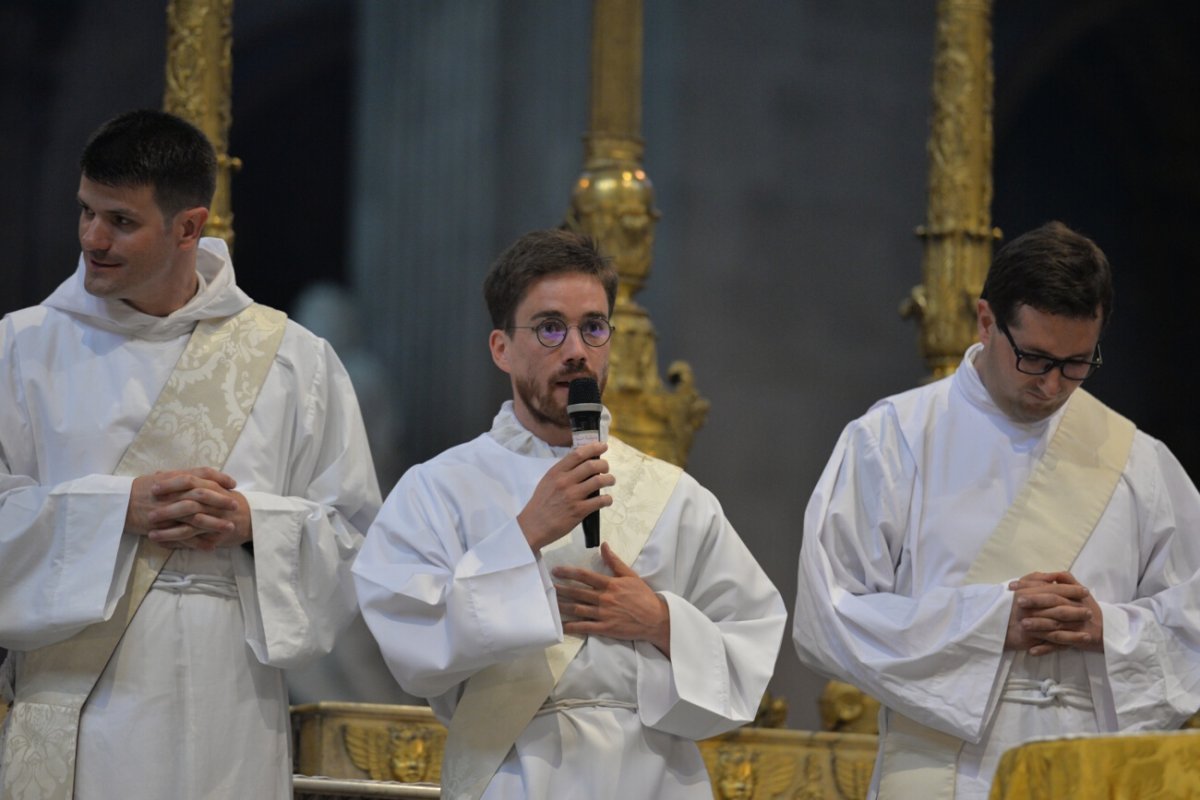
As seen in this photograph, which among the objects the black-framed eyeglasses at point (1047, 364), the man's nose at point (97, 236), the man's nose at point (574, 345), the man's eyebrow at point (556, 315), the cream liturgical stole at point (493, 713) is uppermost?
the man's nose at point (97, 236)

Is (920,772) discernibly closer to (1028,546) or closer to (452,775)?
(1028,546)

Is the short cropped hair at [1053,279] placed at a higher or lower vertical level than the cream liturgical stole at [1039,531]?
higher

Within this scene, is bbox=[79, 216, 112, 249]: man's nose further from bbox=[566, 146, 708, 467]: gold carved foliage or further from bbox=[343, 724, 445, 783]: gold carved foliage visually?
bbox=[566, 146, 708, 467]: gold carved foliage

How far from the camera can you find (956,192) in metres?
6.68

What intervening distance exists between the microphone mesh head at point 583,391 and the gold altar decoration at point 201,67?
2.64 meters

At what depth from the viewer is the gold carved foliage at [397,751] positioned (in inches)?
241

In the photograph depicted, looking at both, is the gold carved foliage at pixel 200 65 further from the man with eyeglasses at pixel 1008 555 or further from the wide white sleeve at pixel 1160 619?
the wide white sleeve at pixel 1160 619

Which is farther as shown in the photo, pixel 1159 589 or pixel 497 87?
pixel 497 87

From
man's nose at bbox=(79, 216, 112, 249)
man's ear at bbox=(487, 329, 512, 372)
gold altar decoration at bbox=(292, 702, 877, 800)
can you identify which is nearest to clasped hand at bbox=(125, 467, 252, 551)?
man's nose at bbox=(79, 216, 112, 249)

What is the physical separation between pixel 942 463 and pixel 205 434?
155 centimetres

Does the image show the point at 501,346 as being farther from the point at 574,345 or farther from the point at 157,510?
the point at 157,510

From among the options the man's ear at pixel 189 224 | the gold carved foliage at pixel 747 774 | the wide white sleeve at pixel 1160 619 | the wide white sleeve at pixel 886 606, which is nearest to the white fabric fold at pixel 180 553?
the man's ear at pixel 189 224

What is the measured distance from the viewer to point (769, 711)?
6.55 meters

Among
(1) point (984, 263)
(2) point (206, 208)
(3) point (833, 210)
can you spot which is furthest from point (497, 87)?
(2) point (206, 208)
